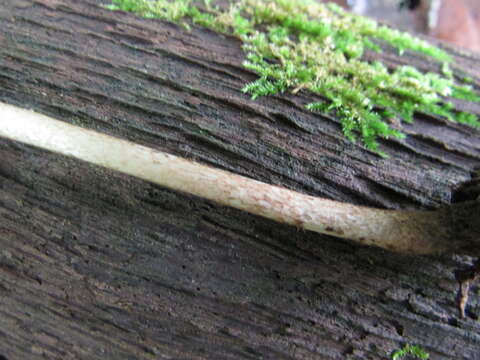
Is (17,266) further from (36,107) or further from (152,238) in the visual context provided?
(36,107)

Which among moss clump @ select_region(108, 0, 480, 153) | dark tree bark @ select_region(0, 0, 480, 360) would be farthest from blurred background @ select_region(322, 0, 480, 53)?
dark tree bark @ select_region(0, 0, 480, 360)

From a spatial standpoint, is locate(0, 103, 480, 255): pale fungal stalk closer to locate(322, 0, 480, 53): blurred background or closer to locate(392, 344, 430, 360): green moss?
locate(392, 344, 430, 360): green moss

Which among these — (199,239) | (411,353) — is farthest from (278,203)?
(411,353)

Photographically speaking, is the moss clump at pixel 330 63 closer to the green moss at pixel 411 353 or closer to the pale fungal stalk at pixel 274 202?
the pale fungal stalk at pixel 274 202

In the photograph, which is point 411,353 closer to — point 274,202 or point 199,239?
point 274,202

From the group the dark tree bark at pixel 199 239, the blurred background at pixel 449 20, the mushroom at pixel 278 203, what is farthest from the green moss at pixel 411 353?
the blurred background at pixel 449 20
